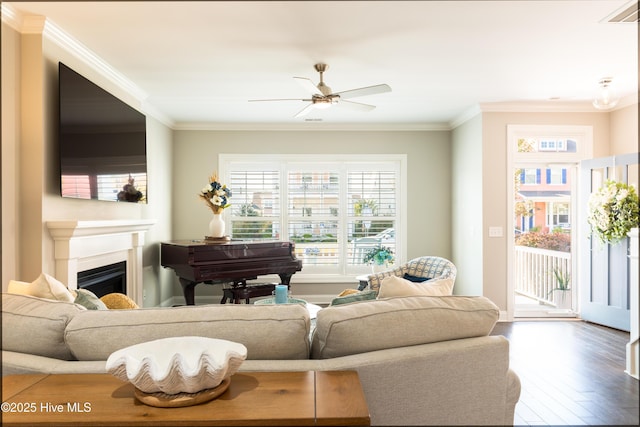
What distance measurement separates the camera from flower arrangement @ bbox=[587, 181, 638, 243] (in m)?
3.84

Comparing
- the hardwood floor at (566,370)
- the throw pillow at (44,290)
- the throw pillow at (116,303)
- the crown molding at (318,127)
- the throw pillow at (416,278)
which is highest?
the crown molding at (318,127)

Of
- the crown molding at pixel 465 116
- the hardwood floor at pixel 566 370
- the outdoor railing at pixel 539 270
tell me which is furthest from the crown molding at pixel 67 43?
the outdoor railing at pixel 539 270

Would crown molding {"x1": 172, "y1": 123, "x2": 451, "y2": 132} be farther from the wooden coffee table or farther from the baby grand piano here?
the wooden coffee table

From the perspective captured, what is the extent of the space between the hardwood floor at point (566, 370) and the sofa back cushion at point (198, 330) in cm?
93

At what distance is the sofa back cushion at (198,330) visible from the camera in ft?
→ 4.76

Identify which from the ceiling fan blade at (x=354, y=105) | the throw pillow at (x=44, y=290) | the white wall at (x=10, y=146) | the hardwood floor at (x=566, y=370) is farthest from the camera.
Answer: the ceiling fan blade at (x=354, y=105)

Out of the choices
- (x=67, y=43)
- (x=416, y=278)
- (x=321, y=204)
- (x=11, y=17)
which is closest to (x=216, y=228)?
(x=321, y=204)

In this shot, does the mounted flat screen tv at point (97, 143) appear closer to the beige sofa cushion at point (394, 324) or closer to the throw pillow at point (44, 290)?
the throw pillow at point (44, 290)

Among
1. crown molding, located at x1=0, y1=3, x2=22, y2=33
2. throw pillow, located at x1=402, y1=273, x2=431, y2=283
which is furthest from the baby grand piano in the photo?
crown molding, located at x1=0, y1=3, x2=22, y2=33

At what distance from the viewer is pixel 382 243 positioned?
6.07 meters

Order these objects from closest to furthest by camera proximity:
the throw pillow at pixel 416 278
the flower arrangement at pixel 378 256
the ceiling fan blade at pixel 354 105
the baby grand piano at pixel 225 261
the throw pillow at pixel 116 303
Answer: the throw pillow at pixel 116 303
the ceiling fan blade at pixel 354 105
the throw pillow at pixel 416 278
the baby grand piano at pixel 225 261
the flower arrangement at pixel 378 256

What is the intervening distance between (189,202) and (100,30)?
3.25 metres

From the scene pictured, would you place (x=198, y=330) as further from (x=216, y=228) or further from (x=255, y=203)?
(x=255, y=203)

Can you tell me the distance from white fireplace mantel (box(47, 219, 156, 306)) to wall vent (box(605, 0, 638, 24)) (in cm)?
355
